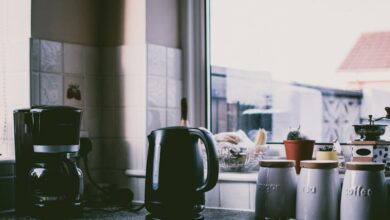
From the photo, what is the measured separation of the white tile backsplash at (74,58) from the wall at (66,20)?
0.02 meters

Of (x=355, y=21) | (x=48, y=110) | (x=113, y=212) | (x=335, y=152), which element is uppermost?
(x=355, y=21)

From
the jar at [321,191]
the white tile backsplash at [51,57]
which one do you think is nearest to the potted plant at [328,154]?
the jar at [321,191]

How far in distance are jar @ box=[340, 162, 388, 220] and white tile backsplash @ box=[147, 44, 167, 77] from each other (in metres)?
0.92

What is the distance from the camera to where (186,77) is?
92.3 inches

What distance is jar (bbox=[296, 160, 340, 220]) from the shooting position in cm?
159

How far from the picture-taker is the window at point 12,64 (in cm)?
205

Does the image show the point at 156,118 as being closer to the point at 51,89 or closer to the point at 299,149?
the point at 51,89

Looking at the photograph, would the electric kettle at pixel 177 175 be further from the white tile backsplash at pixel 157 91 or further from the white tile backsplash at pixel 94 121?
the white tile backsplash at pixel 94 121

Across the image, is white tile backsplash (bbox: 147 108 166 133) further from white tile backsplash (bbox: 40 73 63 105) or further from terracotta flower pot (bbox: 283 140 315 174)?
terracotta flower pot (bbox: 283 140 315 174)

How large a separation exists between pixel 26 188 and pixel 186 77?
767 millimetres

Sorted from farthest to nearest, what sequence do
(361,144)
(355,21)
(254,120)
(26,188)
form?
(254,120) < (355,21) < (26,188) < (361,144)

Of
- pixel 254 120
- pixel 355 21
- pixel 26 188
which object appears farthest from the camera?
pixel 254 120

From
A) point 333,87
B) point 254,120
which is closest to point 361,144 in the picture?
point 333,87

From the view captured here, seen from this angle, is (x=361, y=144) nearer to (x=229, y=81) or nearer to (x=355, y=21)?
(x=355, y=21)
